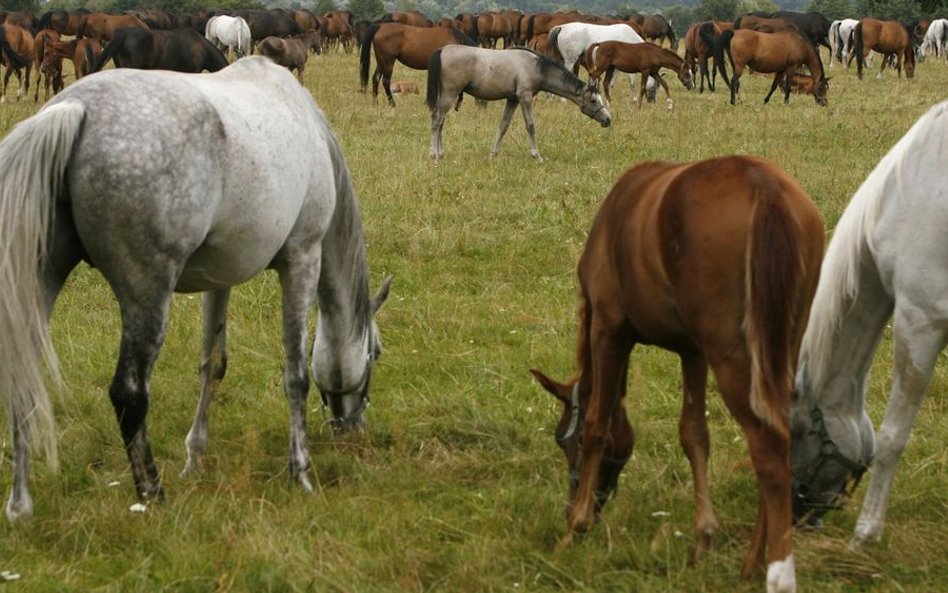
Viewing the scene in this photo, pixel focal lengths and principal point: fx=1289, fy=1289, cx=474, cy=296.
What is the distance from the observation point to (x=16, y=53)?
21.0 m

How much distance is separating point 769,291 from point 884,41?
27648mm

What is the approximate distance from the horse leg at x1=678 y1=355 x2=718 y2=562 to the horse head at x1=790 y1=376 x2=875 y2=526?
1.00 ft

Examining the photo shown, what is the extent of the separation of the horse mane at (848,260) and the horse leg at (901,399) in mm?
190

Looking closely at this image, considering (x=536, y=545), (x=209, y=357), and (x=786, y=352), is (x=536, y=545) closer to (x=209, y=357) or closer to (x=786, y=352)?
(x=786, y=352)

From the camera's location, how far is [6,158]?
12.8 feet

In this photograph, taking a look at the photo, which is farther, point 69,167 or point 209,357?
point 209,357

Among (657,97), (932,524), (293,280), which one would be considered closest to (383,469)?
(293,280)

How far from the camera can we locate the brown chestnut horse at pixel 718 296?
Result: 336 centimetres

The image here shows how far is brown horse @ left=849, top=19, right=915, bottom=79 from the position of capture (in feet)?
92.2

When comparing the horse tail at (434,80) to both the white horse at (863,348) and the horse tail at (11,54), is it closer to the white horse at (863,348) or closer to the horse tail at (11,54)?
the horse tail at (11,54)

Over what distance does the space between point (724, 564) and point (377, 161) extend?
9.17 m

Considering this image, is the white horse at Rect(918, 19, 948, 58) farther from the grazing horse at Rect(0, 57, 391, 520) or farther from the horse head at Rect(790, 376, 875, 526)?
the horse head at Rect(790, 376, 875, 526)

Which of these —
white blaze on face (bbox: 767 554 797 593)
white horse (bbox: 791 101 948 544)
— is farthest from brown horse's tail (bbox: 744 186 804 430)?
white horse (bbox: 791 101 948 544)

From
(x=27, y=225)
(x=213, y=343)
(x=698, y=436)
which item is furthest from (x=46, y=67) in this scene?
(x=698, y=436)
